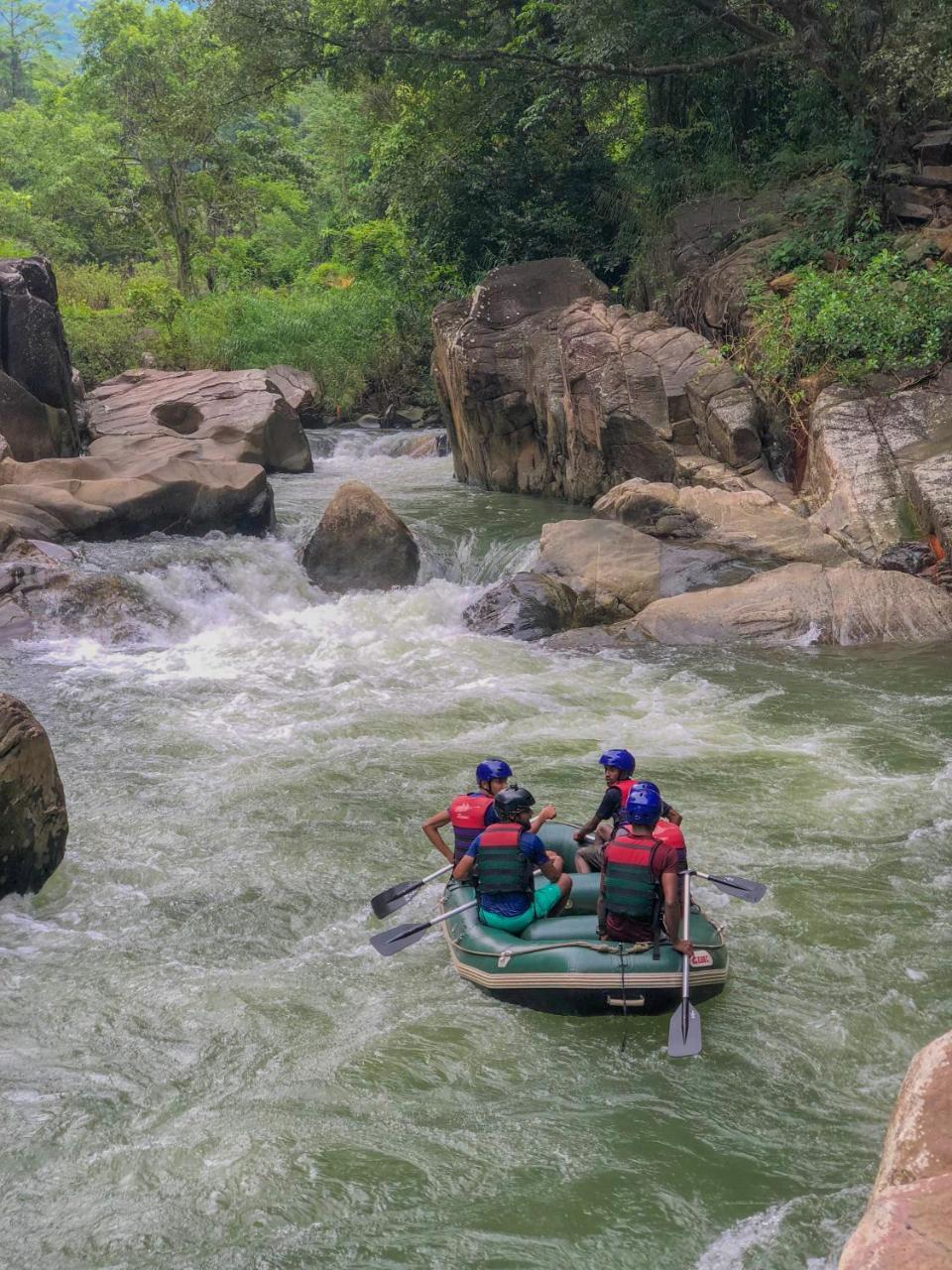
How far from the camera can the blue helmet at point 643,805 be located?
17.1 ft

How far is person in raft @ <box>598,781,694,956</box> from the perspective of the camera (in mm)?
5172

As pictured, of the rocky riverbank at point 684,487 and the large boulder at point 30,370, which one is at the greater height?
the large boulder at point 30,370

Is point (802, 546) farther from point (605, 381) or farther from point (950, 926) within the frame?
point (950, 926)

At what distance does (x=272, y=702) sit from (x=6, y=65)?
4392 centimetres

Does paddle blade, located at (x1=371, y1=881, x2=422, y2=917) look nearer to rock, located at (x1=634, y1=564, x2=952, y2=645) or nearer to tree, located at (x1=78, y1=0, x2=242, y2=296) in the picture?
rock, located at (x1=634, y1=564, x2=952, y2=645)

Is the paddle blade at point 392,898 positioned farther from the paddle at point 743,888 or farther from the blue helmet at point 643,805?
the paddle at point 743,888

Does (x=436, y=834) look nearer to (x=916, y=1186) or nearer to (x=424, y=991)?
(x=424, y=991)

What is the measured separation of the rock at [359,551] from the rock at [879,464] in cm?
431

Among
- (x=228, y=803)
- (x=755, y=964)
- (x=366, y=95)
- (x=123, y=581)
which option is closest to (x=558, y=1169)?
(x=755, y=964)

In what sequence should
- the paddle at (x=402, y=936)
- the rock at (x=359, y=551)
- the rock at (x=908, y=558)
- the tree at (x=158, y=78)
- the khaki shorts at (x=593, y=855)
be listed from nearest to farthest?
the paddle at (x=402, y=936), the khaki shorts at (x=593, y=855), the rock at (x=908, y=558), the rock at (x=359, y=551), the tree at (x=158, y=78)

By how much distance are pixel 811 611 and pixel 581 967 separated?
20.0ft

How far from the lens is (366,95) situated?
77.4ft

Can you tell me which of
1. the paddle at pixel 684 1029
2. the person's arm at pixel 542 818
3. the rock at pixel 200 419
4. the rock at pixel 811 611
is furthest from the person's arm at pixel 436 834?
the rock at pixel 200 419

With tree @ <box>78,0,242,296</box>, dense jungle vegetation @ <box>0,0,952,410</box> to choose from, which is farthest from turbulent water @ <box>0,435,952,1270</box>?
tree @ <box>78,0,242,296</box>
